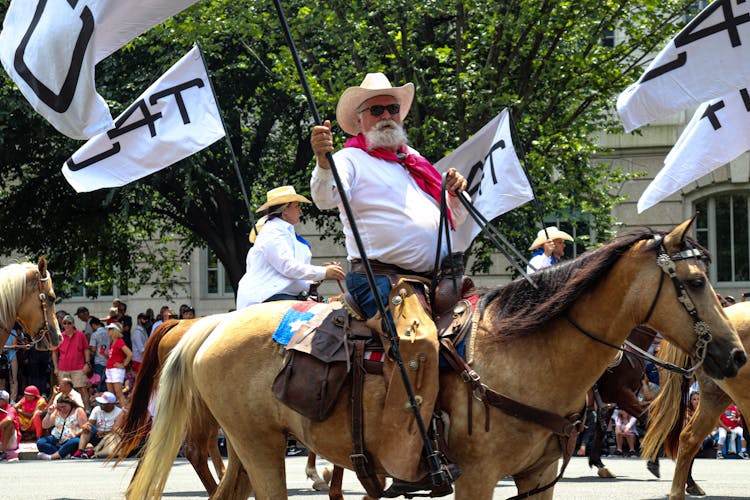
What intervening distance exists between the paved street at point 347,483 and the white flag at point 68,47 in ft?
11.3

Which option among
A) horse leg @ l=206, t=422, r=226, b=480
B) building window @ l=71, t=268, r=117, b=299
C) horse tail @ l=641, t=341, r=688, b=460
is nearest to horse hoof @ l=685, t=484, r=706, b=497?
horse tail @ l=641, t=341, r=688, b=460

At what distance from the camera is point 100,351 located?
22141mm

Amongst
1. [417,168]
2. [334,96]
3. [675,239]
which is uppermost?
[334,96]

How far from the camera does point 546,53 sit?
2067cm

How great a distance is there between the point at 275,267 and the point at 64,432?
1060 cm

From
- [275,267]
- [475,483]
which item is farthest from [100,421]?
[475,483]

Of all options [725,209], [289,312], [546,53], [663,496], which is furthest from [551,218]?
[289,312]

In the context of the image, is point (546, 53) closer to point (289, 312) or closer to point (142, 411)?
point (142, 411)

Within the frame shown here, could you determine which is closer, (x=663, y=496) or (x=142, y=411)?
(x=142, y=411)

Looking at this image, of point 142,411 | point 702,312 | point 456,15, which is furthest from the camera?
point 456,15

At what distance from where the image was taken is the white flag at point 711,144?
358 inches

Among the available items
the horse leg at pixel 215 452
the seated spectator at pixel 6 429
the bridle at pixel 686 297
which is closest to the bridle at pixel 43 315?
the horse leg at pixel 215 452

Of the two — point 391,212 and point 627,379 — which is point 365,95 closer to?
point 391,212

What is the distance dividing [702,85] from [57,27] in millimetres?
4254
